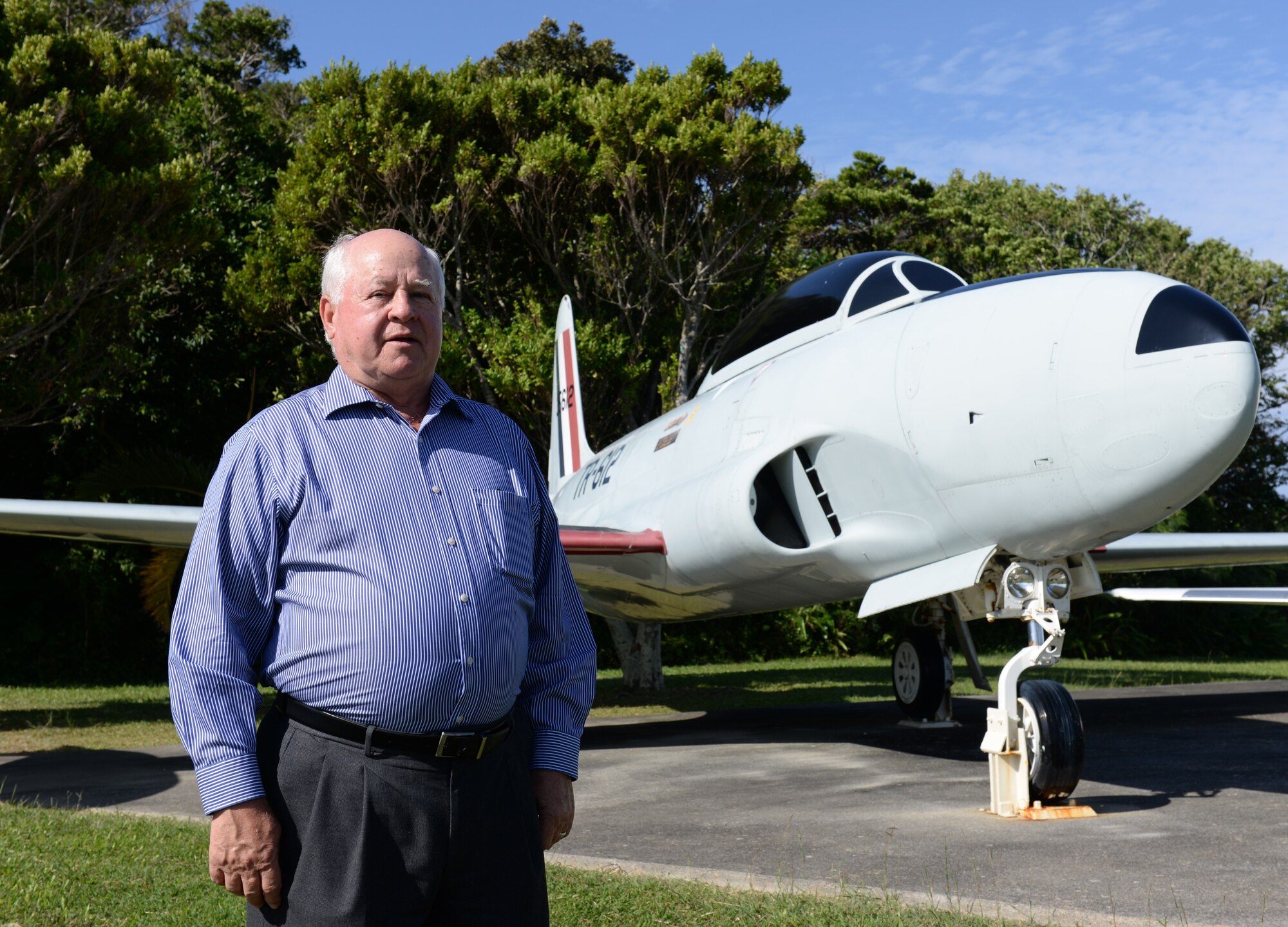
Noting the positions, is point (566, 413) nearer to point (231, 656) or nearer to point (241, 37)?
point (231, 656)

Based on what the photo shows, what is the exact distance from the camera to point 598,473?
1088cm

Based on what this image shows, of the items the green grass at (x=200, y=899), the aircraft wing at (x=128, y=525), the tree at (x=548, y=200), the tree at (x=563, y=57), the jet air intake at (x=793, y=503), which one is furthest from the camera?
the tree at (x=563, y=57)

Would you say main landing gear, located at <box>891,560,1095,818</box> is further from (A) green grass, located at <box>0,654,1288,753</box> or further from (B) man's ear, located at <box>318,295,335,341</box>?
(A) green grass, located at <box>0,654,1288,753</box>

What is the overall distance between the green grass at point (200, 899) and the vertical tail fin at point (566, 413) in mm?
8766

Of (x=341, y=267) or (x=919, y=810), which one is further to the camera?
(x=919, y=810)

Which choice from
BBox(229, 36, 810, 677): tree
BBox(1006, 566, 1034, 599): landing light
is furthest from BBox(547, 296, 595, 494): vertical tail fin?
BBox(1006, 566, 1034, 599): landing light

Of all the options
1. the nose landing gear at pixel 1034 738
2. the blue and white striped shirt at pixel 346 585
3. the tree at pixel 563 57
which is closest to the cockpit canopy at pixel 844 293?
the nose landing gear at pixel 1034 738

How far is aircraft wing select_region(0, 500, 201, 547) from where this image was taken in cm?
895

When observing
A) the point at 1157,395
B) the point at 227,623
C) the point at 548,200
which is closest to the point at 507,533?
the point at 227,623

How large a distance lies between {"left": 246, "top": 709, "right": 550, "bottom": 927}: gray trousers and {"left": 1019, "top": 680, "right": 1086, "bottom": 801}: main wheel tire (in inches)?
161

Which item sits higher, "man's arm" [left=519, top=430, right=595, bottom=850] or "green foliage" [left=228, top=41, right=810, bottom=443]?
"green foliage" [left=228, top=41, right=810, bottom=443]

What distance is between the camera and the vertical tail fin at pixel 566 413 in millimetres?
13625

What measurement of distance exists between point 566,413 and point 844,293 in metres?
6.82

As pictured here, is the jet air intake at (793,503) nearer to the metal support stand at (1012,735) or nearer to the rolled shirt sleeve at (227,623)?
the metal support stand at (1012,735)
